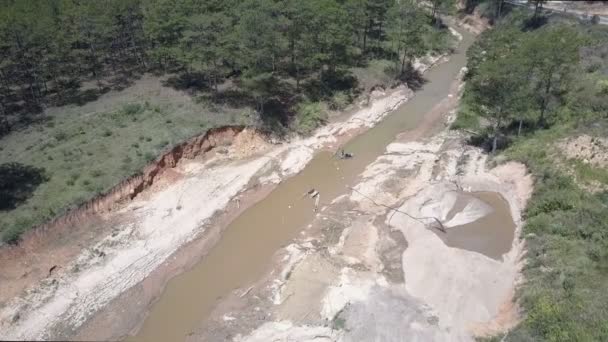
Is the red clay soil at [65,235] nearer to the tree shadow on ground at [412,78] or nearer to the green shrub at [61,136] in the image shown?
the green shrub at [61,136]

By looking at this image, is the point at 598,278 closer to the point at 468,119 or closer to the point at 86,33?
the point at 468,119

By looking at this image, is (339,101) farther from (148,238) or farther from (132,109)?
(148,238)

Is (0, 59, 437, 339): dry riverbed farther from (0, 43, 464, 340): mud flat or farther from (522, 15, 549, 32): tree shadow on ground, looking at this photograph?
(522, 15, 549, 32): tree shadow on ground

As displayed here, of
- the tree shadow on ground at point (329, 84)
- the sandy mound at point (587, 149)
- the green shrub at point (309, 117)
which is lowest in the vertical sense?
the green shrub at point (309, 117)

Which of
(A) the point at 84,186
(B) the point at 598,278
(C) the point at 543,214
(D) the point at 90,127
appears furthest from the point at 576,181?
(D) the point at 90,127

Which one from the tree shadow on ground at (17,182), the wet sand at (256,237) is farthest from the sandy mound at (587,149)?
→ the tree shadow on ground at (17,182)

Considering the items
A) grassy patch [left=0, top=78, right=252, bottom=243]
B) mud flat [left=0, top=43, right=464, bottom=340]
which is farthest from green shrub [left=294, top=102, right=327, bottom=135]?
grassy patch [left=0, top=78, right=252, bottom=243]
